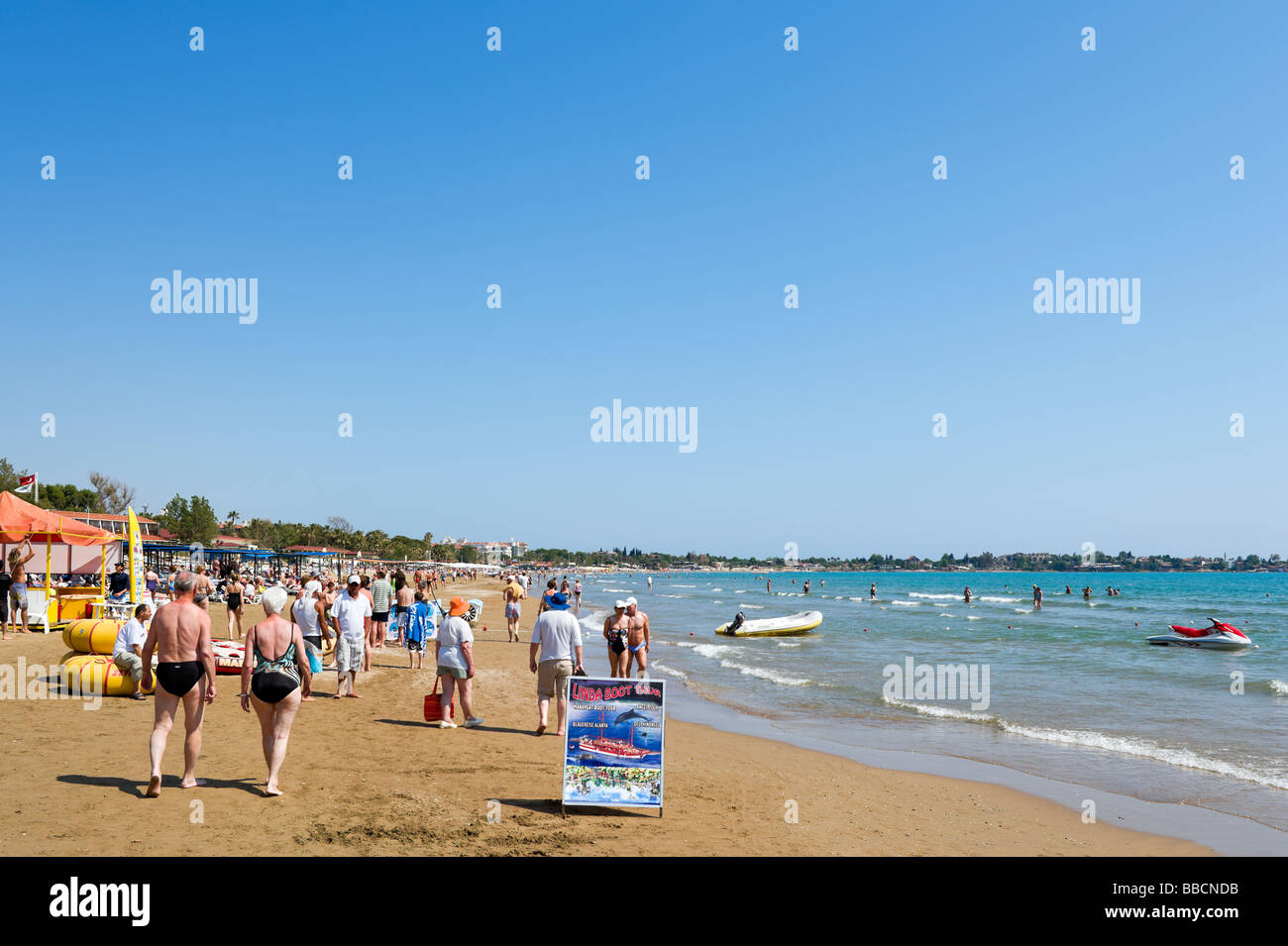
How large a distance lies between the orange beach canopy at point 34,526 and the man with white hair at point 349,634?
9691 millimetres

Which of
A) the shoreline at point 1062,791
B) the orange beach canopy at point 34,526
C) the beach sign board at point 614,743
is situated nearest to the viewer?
the beach sign board at point 614,743

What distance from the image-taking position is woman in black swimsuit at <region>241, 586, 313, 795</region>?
262 inches

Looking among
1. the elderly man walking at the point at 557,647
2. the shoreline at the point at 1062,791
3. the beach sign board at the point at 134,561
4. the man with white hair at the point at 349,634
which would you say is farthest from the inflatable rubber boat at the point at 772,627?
the elderly man walking at the point at 557,647

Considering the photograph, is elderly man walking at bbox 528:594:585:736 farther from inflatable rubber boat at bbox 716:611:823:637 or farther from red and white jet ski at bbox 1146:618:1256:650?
red and white jet ski at bbox 1146:618:1256:650

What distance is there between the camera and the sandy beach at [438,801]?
5922 millimetres

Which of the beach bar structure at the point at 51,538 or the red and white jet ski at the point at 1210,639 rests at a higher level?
the beach bar structure at the point at 51,538

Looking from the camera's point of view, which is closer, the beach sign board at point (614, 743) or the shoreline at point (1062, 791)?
the beach sign board at point (614, 743)

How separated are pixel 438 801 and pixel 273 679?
5.79 feet

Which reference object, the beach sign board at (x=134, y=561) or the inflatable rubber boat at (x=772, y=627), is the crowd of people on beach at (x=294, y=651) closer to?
the beach sign board at (x=134, y=561)

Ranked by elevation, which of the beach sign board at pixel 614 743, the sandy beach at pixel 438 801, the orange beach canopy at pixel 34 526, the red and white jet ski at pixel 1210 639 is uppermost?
the orange beach canopy at pixel 34 526

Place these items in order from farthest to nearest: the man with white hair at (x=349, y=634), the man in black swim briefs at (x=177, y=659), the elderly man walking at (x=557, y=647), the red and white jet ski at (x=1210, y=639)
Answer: the red and white jet ski at (x=1210, y=639), the man with white hair at (x=349, y=634), the elderly man walking at (x=557, y=647), the man in black swim briefs at (x=177, y=659)

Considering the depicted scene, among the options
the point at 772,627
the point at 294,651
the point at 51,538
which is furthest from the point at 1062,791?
the point at 772,627
